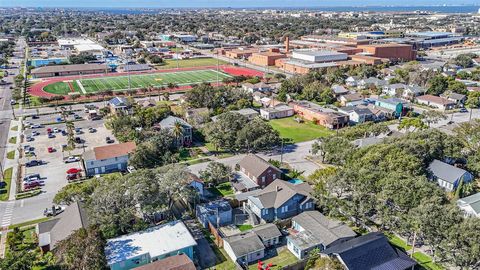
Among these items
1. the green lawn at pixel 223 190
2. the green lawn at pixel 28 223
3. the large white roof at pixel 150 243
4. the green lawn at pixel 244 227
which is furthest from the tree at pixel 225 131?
the green lawn at pixel 28 223

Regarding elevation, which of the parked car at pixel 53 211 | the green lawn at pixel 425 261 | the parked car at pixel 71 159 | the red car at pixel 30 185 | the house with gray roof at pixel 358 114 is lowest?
the green lawn at pixel 425 261

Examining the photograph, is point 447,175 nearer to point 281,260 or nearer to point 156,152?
point 281,260

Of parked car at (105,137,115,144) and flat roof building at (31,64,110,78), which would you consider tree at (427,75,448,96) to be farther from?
flat roof building at (31,64,110,78)

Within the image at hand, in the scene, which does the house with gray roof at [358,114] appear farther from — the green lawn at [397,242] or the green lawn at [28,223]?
the green lawn at [28,223]

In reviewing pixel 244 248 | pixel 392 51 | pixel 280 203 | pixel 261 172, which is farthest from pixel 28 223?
pixel 392 51

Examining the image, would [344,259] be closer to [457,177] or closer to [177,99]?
[457,177]

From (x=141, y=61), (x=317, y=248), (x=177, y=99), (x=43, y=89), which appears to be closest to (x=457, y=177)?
(x=317, y=248)
